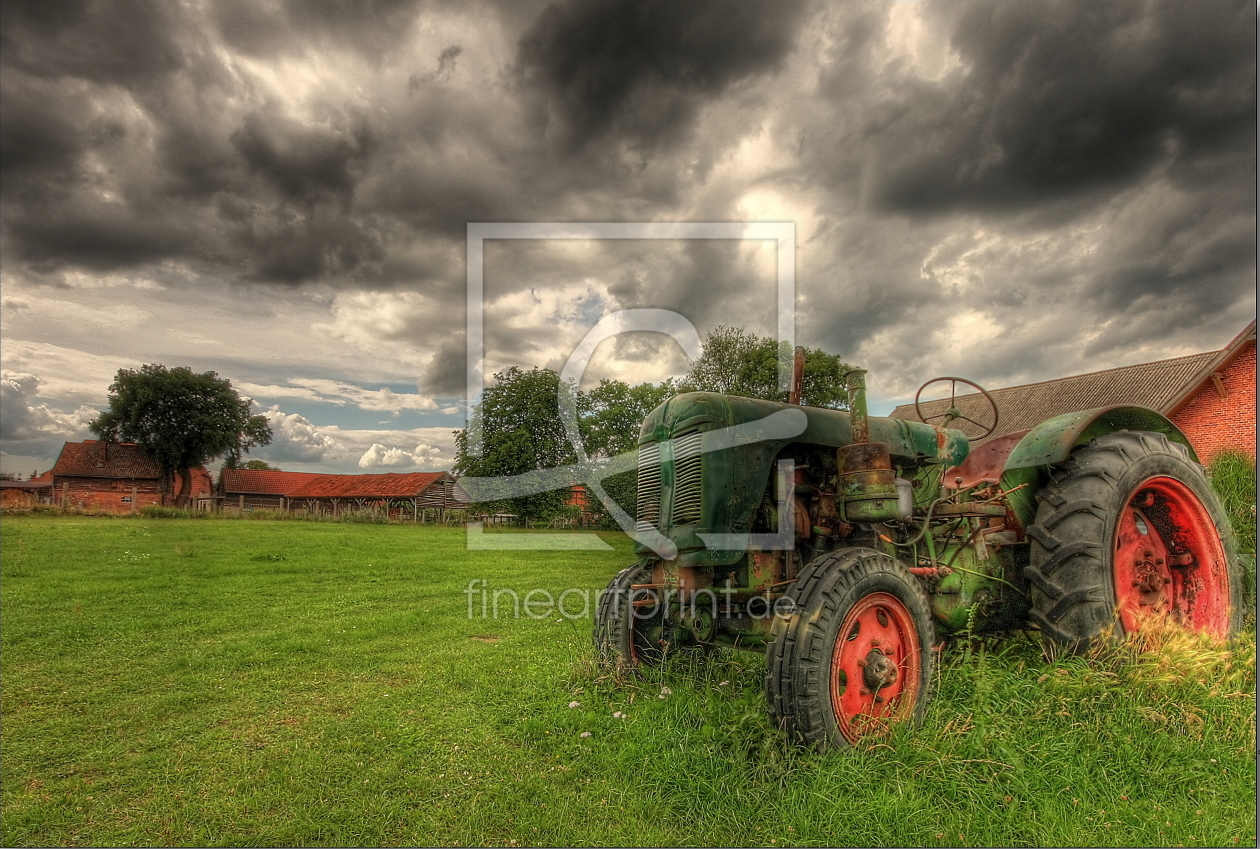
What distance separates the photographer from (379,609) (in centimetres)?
853

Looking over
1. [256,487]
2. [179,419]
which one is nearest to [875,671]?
[179,419]

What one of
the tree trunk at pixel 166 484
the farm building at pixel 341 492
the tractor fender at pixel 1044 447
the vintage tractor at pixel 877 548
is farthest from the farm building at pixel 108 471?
the tractor fender at pixel 1044 447

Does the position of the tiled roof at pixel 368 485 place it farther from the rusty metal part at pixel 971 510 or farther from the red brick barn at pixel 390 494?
the rusty metal part at pixel 971 510

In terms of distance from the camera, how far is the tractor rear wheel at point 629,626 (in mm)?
4637

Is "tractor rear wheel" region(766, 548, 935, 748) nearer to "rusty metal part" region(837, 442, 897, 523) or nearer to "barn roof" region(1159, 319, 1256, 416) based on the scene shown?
"rusty metal part" region(837, 442, 897, 523)

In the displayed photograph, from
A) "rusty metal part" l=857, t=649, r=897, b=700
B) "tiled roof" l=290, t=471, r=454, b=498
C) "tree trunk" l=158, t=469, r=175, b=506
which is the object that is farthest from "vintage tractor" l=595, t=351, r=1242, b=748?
"tree trunk" l=158, t=469, r=175, b=506

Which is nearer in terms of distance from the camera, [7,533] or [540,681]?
[540,681]

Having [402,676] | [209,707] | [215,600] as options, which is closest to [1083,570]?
[402,676]

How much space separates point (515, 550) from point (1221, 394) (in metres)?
17.7

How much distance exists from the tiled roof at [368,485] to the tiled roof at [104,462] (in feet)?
33.3

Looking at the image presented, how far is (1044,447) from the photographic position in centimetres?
462

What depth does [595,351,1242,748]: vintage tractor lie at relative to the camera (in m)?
3.49

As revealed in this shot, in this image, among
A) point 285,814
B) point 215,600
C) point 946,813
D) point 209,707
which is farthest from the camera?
point 215,600

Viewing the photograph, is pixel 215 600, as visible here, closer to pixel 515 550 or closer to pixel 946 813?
pixel 946 813
